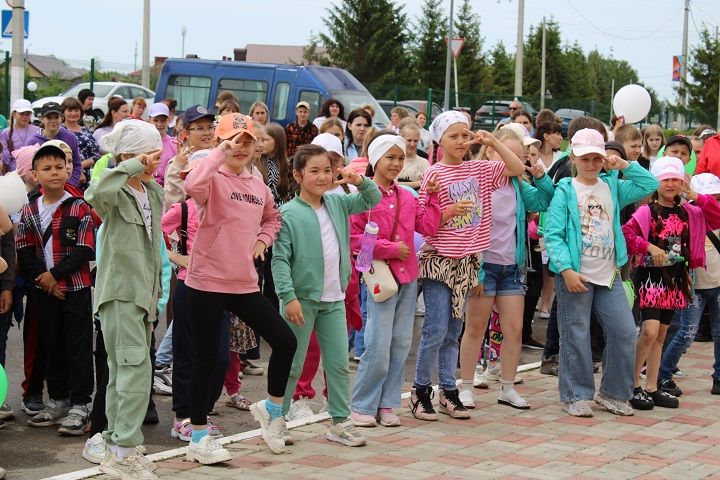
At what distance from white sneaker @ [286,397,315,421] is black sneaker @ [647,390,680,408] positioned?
2.60 m

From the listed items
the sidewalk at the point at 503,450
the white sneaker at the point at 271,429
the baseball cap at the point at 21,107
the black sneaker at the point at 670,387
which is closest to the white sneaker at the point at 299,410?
the sidewalk at the point at 503,450

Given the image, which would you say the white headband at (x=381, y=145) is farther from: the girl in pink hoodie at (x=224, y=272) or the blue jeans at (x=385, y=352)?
the girl in pink hoodie at (x=224, y=272)

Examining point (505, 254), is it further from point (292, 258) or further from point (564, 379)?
point (292, 258)

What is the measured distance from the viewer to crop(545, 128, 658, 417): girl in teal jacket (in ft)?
26.8

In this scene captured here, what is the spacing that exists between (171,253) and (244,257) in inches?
43.2

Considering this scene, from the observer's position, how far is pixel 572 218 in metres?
8.18

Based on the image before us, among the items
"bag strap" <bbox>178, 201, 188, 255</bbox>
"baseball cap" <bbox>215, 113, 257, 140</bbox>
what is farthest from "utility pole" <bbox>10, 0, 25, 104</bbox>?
"baseball cap" <bbox>215, 113, 257, 140</bbox>

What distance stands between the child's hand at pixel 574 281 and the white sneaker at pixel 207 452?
8.98 ft

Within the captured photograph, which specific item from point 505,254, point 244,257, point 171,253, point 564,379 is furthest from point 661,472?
point 171,253

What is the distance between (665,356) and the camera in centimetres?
918

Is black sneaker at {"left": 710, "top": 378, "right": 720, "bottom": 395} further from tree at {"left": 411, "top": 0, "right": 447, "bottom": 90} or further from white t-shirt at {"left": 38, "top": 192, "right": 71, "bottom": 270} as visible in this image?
tree at {"left": 411, "top": 0, "right": 447, "bottom": 90}

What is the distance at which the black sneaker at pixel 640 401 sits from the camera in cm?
858

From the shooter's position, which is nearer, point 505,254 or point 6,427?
point 6,427

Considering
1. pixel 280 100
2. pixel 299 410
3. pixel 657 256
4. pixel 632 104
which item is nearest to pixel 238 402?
pixel 299 410
